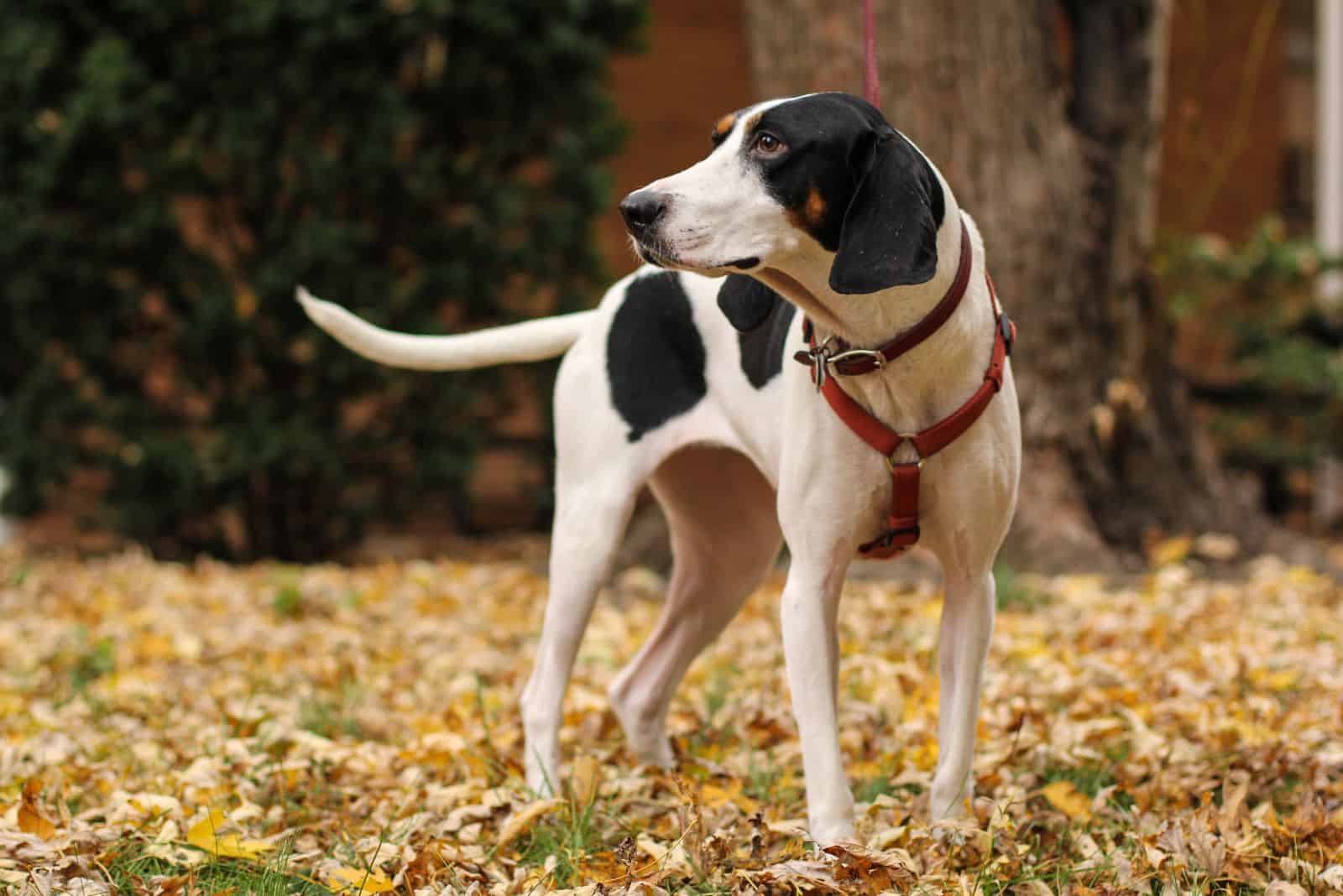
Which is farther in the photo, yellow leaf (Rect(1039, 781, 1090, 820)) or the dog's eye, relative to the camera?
yellow leaf (Rect(1039, 781, 1090, 820))

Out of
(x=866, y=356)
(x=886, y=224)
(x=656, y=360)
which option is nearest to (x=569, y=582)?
(x=656, y=360)

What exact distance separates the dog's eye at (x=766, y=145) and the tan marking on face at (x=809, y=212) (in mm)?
86

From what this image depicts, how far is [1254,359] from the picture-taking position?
26.9 feet

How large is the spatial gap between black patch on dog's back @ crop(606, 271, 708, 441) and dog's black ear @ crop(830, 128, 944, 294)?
83cm

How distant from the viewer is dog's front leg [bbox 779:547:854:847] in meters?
2.55

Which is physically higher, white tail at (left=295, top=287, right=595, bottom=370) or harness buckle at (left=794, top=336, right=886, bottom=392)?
harness buckle at (left=794, top=336, right=886, bottom=392)

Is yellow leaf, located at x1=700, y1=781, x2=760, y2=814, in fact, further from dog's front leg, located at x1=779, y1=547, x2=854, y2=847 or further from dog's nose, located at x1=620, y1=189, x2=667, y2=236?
dog's nose, located at x1=620, y1=189, x2=667, y2=236

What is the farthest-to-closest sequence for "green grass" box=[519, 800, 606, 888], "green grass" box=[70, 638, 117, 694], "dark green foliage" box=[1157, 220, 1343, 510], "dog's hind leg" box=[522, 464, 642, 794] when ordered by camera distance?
"dark green foliage" box=[1157, 220, 1343, 510], "green grass" box=[70, 638, 117, 694], "dog's hind leg" box=[522, 464, 642, 794], "green grass" box=[519, 800, 606, 888]

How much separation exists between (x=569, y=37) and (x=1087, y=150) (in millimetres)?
2401

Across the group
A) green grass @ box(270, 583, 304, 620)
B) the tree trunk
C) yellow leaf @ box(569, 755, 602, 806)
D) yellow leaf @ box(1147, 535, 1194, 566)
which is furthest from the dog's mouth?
yellow leaf @ box(1147, 535, 1194, 566)

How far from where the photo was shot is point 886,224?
224 centimetres

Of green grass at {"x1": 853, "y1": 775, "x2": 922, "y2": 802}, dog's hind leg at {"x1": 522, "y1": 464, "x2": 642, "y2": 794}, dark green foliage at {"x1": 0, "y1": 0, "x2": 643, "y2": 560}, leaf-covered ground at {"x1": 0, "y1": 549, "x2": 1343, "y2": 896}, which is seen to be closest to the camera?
leaf-covered ground at {"x1": 0, "y1": 549, "x2": 1343, "y2": 896}

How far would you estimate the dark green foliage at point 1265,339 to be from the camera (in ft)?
26.4

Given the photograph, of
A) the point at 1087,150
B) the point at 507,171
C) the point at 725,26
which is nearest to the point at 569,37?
the point at 507,171
